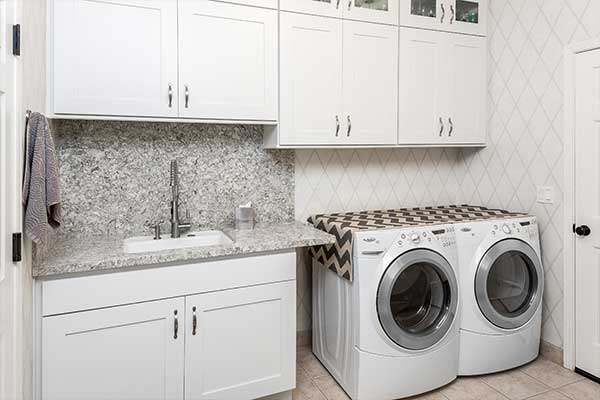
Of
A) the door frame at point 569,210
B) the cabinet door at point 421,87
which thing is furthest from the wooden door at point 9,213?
the door frame at point 569,210

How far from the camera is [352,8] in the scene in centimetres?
253

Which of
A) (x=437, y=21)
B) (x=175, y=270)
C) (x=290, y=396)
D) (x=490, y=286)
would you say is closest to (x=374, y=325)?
(x=290, y=396)

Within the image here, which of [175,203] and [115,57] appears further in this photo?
[175,203]

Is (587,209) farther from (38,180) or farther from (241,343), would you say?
(38,180)

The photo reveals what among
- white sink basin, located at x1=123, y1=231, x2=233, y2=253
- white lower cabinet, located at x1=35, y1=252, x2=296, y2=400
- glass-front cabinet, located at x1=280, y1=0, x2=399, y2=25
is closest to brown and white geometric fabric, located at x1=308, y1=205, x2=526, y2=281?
white lower cabinet, located at x1=35, y1=252, x2=296, y2=400

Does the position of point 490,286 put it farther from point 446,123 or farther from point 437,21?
point 437,21

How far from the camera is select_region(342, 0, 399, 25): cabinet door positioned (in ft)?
8.30

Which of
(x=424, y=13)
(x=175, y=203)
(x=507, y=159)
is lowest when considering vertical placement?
(x=175, y=203)

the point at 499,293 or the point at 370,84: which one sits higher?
the point at 370,84

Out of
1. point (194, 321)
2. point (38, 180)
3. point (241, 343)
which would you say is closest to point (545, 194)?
point (241, 343)

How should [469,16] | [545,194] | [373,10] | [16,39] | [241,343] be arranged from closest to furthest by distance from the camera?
[16,39]
[241,343]
[373,10]
[545,194]
[469,16]

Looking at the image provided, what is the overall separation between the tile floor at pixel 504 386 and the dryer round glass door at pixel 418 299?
1.25 ft

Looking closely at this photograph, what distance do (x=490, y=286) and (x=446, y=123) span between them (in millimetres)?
1124

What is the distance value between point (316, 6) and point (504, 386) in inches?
98.1
